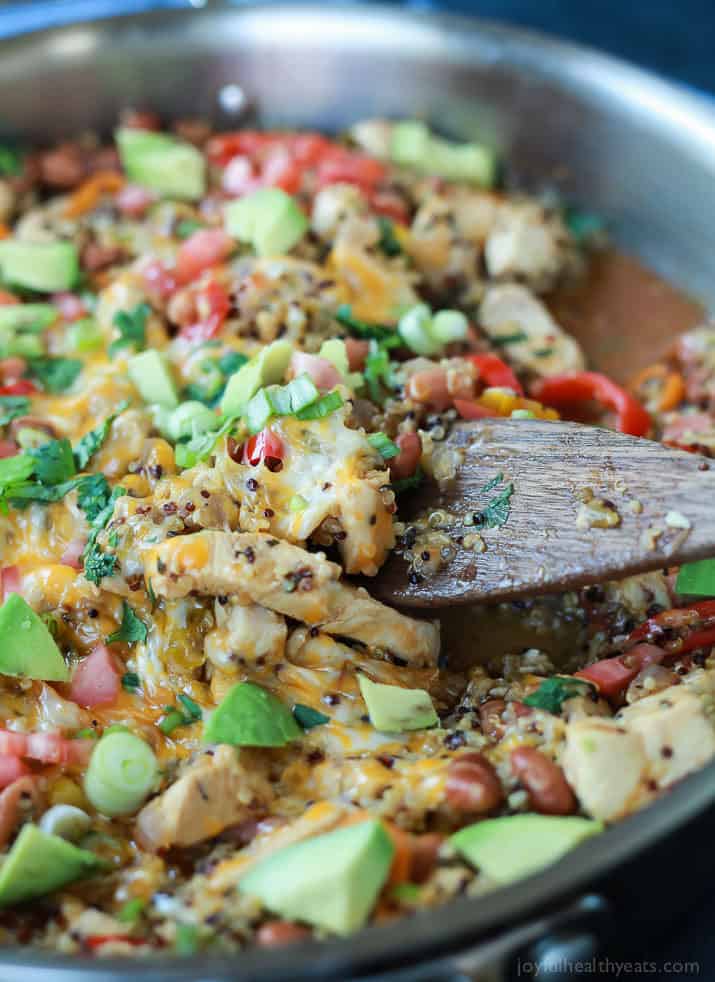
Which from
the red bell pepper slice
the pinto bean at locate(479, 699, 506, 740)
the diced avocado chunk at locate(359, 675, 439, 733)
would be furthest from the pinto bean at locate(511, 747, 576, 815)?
the red bell pepper slice

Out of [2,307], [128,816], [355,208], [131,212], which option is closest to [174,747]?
[128,816]

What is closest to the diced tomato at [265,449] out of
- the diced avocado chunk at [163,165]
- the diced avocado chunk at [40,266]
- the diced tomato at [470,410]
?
the diced tomato at [470,410]

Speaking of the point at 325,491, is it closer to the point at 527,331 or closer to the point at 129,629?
the point at 129,629

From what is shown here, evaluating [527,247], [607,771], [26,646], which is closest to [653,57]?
[527,247]

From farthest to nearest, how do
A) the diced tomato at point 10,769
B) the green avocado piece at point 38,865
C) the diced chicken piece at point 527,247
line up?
the diced chicken piece at point 527,247 → the diced tomato at point 10,769 → the green avocado piece at point 38,865

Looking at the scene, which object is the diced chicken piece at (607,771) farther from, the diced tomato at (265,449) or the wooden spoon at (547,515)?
the diced tomato at (265,449)

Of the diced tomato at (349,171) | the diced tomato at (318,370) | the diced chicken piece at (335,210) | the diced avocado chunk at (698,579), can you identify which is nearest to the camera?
the diced avocado chunk at (698,579)

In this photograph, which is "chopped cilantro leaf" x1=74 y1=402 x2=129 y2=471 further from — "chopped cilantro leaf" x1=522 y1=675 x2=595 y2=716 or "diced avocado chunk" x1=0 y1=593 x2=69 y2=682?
"chopped cilantro leaf" x1=522 y1=675 x2=595 y2=716
